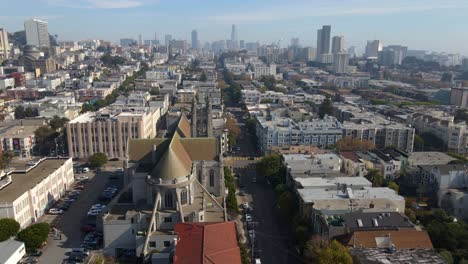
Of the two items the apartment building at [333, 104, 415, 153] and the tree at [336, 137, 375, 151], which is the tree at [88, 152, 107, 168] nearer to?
the tree at [336, 137, 375, 151]

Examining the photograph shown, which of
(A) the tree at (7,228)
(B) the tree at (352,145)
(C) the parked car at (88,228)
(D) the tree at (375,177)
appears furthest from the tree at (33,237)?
(B) the tree at (352,145)

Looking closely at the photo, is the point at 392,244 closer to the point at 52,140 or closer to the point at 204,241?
the point at 204,241

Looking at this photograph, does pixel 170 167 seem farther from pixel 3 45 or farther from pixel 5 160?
pixel 3 45

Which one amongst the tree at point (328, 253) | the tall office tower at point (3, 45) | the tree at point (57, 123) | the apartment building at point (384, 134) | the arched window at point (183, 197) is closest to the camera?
the tree at point (328, 253)

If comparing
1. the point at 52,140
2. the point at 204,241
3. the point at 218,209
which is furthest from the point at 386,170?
the point at 52,140

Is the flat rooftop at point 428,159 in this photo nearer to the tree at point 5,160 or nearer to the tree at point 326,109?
the tree at point 326,109
